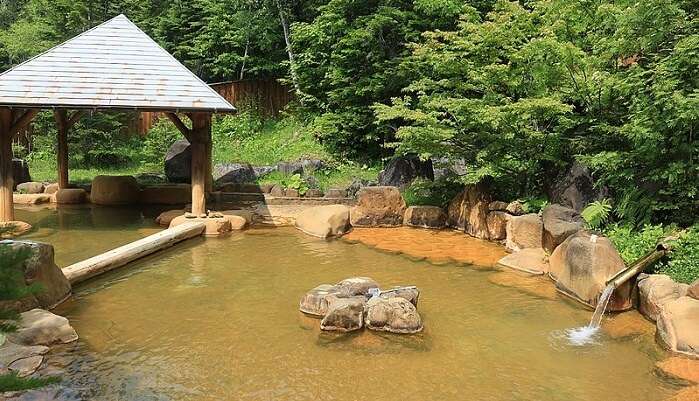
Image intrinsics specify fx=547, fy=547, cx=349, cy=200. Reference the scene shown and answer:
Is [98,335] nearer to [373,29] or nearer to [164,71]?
[164,71]

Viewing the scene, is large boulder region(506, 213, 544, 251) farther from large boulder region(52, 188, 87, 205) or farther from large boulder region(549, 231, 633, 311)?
large boulder region(52, 188, 87, 205)

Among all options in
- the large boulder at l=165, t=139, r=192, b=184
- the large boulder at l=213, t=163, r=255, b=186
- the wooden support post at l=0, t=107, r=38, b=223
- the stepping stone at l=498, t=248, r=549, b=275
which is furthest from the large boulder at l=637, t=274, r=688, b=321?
the large boulder at l=165, t=139, r=192, b=184

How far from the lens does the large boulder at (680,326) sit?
6289 mm

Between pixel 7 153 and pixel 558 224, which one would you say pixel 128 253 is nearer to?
pixel 7 153

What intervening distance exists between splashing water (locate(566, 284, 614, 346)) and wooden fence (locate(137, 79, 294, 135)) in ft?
59.3

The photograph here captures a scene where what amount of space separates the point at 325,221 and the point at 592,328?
7.14 meters

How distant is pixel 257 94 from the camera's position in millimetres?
23906

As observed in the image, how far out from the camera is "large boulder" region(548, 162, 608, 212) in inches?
435

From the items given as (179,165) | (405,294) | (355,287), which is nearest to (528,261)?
(405,294)

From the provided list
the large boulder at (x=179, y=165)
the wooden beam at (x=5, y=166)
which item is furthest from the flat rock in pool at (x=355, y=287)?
the large boulder at (x=179, y=165)

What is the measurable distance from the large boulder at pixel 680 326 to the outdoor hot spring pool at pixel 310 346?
0.20 m

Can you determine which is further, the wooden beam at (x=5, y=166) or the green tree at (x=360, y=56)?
the green tree at (x=360, y=56)

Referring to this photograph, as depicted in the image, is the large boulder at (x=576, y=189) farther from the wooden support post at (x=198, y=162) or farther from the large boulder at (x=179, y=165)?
the large boulder at (x=179, y=165)

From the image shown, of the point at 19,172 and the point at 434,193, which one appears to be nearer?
the point at 434,193
